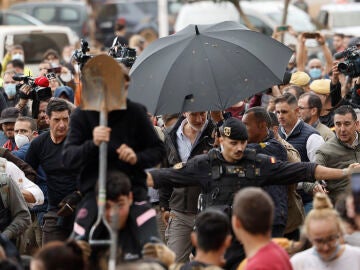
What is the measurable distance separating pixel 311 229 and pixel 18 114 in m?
6.27

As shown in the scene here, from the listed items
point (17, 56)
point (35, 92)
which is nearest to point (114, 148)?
point (35, 92)

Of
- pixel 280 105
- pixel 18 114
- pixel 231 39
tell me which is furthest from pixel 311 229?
pixel 18 114

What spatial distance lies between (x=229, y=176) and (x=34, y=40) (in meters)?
13.6

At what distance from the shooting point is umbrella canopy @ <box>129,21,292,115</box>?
11.4m

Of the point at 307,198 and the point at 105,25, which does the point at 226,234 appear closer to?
the point at 307,198

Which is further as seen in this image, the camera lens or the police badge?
the camera lens

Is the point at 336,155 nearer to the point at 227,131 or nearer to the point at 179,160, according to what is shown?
the point at 179,160

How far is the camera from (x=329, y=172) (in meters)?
10.2

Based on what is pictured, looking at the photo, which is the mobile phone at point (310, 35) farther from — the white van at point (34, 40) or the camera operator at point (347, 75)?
the white van at point (34, 40)

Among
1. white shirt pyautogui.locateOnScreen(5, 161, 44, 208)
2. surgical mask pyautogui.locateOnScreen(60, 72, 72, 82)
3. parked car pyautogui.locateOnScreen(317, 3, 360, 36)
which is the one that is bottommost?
white shirt pyautogui.locateOnScreen(5, 161, 44, 208)

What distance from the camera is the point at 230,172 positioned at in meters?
10.5

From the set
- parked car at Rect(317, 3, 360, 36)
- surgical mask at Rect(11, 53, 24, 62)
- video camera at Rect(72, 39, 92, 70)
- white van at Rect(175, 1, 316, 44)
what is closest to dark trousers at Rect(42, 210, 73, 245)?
video camera at Rect(72, 39, 92, 70)

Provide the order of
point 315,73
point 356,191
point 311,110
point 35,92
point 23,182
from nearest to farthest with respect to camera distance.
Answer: point 356,191, point 23,182, point 35,92, point 311,110, point 315,73

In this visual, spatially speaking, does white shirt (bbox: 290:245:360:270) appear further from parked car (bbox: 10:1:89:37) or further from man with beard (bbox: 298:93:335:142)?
parked car (bbox: 10:1:89:37)
